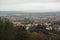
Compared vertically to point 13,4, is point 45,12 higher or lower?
lower

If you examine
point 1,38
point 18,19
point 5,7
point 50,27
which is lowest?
point 1,38

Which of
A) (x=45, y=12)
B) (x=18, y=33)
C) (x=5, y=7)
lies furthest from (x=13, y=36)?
(x=45, y=12)

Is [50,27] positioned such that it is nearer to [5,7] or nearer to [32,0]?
[32,0]

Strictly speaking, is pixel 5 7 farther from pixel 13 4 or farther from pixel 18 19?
pixel 18 19

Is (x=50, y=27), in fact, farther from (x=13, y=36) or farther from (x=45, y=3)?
(x=13, y=36)

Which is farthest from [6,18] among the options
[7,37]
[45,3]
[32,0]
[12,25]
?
[45,3]

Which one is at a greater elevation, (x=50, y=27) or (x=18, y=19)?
(x=18, y=19)

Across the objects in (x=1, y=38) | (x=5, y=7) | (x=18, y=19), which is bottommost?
(x=1, y=38)
